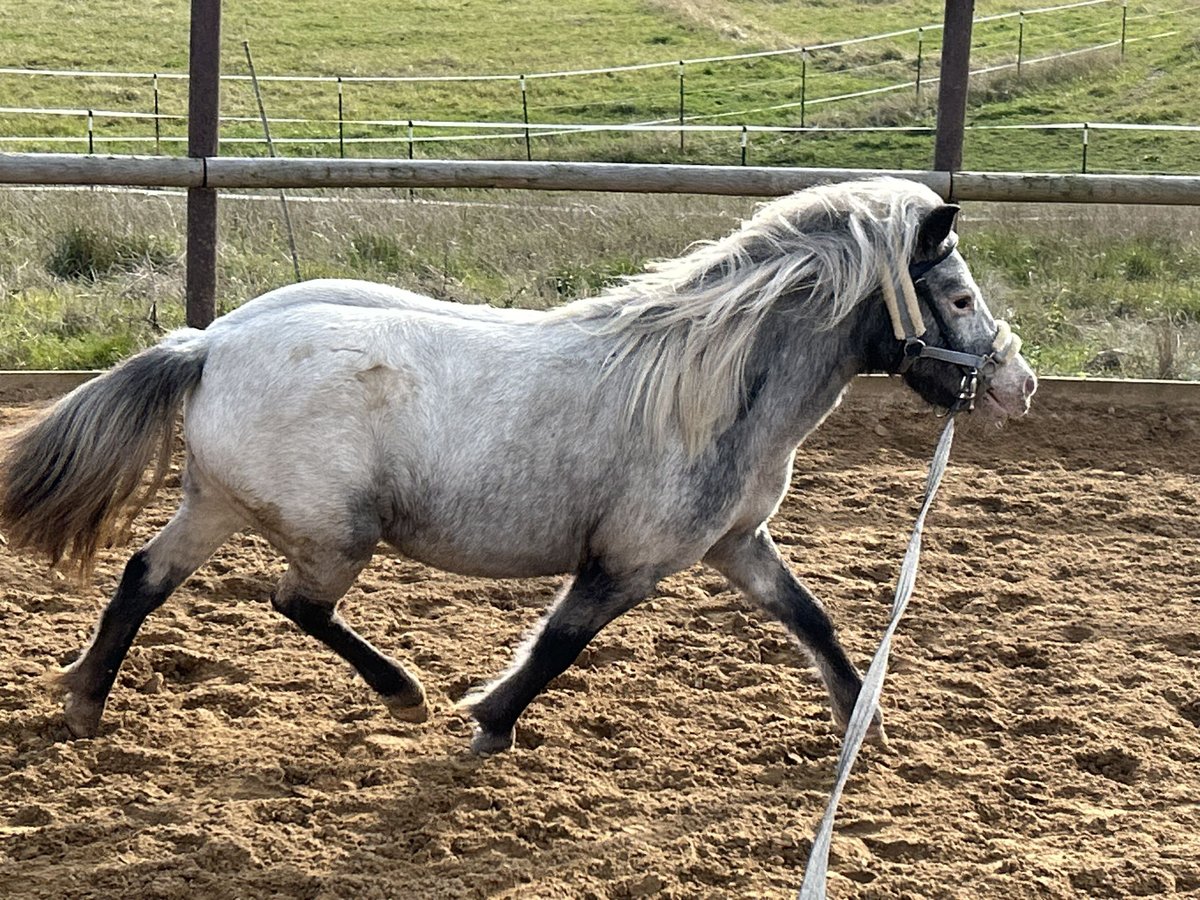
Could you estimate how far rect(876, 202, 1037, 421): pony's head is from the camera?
12.2 ft

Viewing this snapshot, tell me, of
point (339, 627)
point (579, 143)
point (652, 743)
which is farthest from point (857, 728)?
point (579, 143)

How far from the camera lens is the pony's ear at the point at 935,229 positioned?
3.63m

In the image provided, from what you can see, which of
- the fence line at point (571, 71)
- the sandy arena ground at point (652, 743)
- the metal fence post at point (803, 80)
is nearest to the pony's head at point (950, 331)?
the sandy arena ground at point (652, 743)

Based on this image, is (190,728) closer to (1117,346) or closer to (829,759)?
(829,759)

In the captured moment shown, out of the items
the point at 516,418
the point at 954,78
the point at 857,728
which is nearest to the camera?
the point at 857,728

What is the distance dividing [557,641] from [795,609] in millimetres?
788

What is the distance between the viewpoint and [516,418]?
3668mm

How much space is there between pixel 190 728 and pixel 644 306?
5.89 feet

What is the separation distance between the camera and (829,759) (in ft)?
13.2

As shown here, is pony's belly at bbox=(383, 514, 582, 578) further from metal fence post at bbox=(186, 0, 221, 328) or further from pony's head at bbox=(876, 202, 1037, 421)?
metal fence post at bbox=(186, 0, 221, 328)

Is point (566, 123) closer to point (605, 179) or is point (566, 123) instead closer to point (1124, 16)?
point (1124, 16)

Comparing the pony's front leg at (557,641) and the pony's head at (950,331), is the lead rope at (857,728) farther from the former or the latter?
the pony's front leg at (557,641)

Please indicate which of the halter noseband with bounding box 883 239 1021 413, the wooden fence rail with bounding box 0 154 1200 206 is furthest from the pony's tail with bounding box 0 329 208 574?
the wooden fence rail with bounding box 0 154 1200 206

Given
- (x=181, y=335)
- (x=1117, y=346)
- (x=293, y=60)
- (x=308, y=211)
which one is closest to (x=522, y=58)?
(x=293, y=60)
